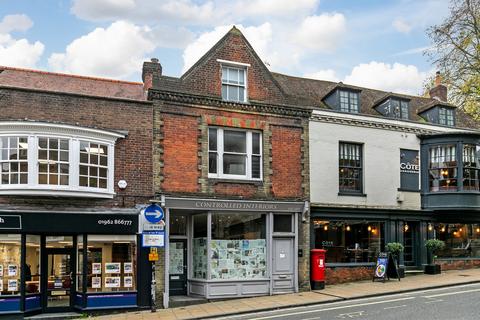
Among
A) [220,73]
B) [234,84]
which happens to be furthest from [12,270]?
[234,84]

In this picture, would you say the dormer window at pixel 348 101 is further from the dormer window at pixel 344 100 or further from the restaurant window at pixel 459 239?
the restaurant window at pixel 459 239

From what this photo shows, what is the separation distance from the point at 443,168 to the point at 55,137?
1624cm

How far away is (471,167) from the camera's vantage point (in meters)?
23.2

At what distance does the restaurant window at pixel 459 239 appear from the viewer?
23812mm

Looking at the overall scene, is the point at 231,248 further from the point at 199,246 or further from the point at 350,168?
the point at 350,168

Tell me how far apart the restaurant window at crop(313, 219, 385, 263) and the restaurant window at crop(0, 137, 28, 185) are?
35.7ft

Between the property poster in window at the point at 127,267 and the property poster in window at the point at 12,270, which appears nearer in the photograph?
the property poster in window at the point at 12,270

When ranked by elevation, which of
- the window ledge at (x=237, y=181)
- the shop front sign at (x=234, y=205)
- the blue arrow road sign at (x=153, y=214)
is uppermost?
the window ledge at (x=237, y=181)

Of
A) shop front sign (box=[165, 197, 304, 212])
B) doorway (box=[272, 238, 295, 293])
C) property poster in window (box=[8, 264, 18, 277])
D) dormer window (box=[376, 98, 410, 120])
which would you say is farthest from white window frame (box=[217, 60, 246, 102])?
property poster in window (box=[8, 264, 18, 277])

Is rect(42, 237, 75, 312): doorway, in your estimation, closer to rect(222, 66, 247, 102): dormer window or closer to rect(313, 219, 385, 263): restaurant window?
rect(222, 66, 247, 102): dormer window

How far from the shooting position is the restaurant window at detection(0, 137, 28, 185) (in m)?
15.8

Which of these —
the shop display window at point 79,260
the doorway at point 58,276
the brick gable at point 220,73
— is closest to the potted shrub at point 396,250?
the brick gable at point 220,73

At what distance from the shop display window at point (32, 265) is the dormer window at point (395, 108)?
15.5 metres

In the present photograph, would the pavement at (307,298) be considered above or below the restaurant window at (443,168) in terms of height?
below
